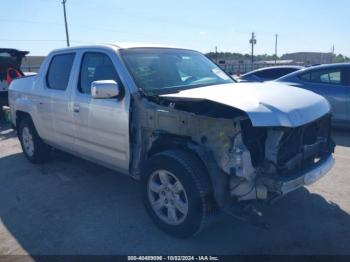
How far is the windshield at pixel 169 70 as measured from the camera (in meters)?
4.30

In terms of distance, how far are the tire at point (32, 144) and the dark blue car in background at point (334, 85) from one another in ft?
18.2

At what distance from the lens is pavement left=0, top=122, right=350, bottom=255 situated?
143 inches

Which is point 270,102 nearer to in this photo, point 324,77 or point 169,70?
point 169,70

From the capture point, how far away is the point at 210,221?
3.53 metres

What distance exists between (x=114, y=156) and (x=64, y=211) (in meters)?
0.91

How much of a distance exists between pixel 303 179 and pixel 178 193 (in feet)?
3.88

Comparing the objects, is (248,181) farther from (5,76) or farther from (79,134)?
(5,76)

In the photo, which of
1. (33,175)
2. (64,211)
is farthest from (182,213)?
(33,175)

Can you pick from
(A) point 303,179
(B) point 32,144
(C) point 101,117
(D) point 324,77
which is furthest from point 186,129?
(D) point 324,77

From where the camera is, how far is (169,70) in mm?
4668

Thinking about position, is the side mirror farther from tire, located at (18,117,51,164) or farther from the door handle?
tire, located at (18,117,51,164)

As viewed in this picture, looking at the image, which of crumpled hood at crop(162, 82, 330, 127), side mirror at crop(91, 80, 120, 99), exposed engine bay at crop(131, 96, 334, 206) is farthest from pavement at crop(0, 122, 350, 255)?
side mirror at crop(91, 80, 120, 99)

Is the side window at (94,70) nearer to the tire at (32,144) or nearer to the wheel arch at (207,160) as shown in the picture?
the wheel arch at (207,160)

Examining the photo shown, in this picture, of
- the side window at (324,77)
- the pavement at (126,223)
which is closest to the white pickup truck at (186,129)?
the pavement at (126,223)
